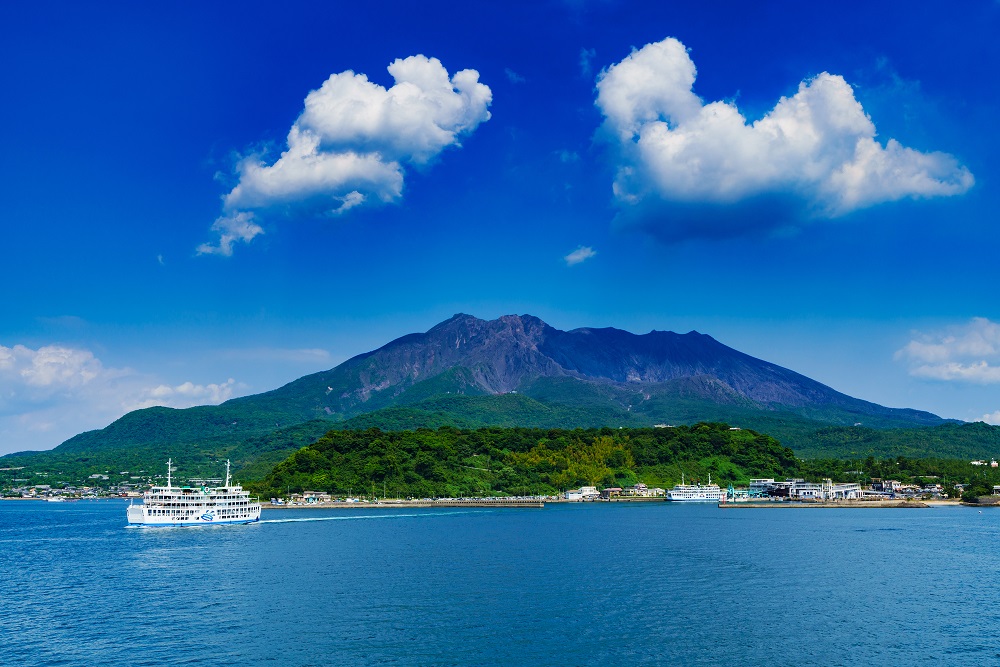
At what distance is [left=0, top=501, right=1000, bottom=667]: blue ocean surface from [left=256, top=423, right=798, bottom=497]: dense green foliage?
67410mm

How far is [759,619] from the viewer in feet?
133

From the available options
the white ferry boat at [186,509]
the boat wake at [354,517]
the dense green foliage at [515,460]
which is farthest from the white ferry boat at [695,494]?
the white ferry boat at [186,509]

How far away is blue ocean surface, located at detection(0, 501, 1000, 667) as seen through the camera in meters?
34.7

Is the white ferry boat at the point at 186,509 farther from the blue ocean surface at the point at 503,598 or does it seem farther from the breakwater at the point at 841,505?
the breakwater at the point at 841,505

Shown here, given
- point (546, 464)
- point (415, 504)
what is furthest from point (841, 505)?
point (415, 504)

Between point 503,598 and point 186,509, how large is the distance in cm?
6112

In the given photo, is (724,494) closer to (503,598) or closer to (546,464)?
(546,464)

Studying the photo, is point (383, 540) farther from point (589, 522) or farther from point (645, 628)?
point (645, 628)

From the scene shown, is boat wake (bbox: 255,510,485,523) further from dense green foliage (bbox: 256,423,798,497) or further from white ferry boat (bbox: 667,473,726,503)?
white ferry boat (bbox: 667,473,726,503)

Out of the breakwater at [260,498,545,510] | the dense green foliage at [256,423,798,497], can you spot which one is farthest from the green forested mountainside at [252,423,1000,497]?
the breakwater at [260,498,545,510]

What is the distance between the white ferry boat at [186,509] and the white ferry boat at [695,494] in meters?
86.9

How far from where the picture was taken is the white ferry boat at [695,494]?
506 ft

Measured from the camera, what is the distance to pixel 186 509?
93875 millimetres

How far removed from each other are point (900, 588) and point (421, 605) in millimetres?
29200
